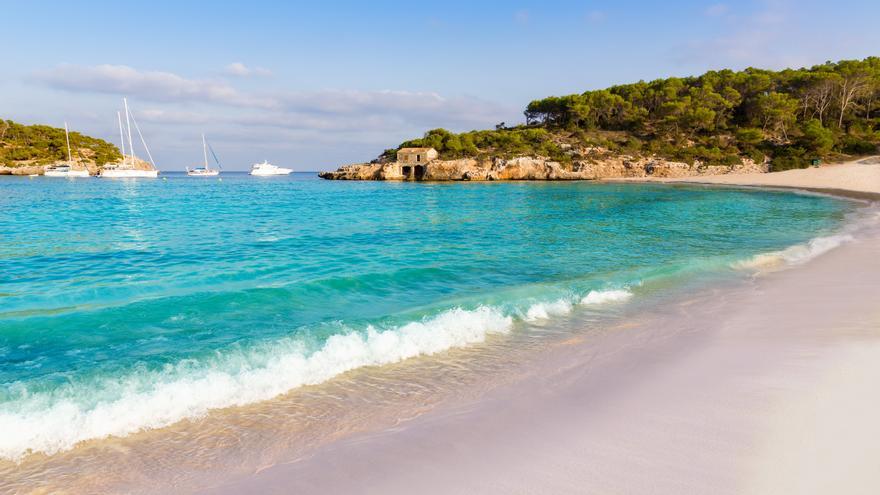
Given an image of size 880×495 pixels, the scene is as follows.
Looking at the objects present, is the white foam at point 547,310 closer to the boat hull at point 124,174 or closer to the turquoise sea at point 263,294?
the turquoise sea at point 263,294

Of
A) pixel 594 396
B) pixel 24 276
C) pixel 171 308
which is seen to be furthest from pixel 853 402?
pixel 24 276

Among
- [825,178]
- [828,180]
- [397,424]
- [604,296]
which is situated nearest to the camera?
[397,424]

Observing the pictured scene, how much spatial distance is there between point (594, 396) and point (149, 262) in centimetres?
1237

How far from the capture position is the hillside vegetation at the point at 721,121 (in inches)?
2655

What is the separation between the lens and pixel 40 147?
106125 mm

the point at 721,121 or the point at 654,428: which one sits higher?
the point at 721,121

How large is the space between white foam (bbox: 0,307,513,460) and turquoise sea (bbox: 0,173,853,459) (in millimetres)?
20

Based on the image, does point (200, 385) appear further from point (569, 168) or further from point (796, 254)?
point (569, 168)

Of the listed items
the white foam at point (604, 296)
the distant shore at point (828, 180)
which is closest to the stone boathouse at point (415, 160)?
the distant shore at point (828, 180)

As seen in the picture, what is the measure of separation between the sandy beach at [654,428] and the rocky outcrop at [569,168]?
218 feet

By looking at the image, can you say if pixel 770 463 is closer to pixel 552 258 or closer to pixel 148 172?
pixel 552 258

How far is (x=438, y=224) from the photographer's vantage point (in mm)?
22375

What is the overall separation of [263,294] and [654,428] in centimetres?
769

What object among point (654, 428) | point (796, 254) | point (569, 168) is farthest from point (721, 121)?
point (654, 428)
